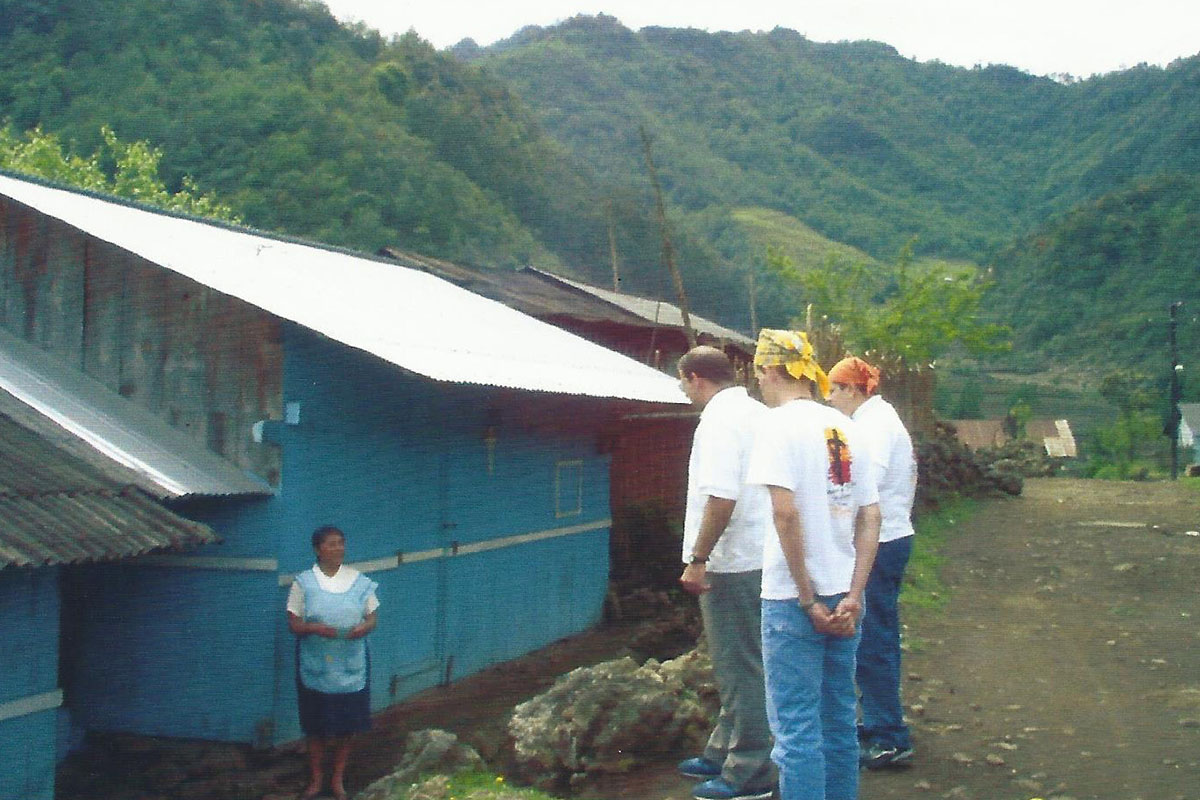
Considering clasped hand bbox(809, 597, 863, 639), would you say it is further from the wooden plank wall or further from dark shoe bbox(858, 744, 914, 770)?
the wooden plank wall

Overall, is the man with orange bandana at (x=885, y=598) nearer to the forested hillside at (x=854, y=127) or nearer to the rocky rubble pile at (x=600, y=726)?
the rocky rubble pile at (x=600, y=726)

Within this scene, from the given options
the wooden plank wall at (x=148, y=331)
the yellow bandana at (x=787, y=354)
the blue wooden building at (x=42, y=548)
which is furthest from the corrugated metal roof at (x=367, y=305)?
the yellow bandana at (x=787, y=354)

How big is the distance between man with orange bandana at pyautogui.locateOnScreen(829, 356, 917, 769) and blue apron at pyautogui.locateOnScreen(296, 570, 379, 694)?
2.75 m

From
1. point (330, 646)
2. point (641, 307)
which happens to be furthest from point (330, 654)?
point (641, 307)

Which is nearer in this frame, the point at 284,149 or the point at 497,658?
the point at 497,658

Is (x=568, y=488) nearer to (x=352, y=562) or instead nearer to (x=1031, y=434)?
(x=352, y=562)

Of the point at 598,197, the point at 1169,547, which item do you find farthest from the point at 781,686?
the point at 598,197

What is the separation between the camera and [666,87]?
294 feet

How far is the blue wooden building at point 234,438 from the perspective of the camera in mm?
7246

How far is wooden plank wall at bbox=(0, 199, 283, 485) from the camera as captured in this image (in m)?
7.33

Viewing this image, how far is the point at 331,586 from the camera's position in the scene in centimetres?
672

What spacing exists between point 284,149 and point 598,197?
1203 centimetres

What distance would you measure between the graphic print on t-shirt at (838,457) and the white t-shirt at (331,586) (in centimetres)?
319

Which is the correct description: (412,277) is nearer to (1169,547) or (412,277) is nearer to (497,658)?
(497,658)
